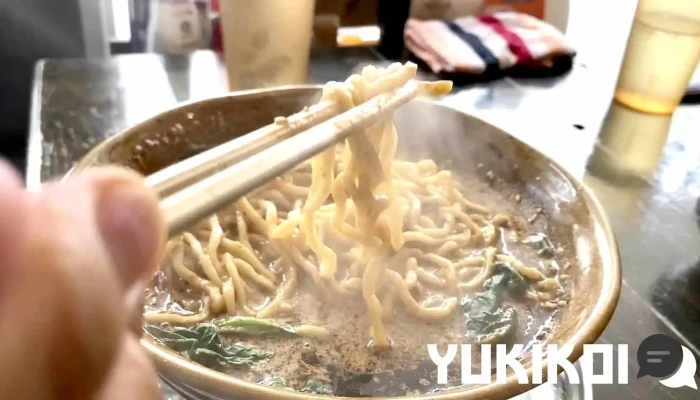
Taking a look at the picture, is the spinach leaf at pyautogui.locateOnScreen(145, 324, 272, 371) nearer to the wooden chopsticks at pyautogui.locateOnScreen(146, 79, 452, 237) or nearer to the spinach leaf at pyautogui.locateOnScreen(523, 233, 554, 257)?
the wooden chopsticks at pyautogui.locateOnScreen(146, 79, 452, 237)

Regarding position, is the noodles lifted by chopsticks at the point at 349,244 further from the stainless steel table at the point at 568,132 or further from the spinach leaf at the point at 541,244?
the stainless steel table at the point at 568,132

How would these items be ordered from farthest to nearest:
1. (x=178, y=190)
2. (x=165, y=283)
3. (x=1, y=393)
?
(x=165, y=283) < (x=178, y=190) < (x=1, y=393)

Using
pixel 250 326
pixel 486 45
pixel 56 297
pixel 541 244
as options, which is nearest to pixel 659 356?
pixel 541 244

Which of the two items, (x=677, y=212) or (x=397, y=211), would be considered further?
(x=677, y=212)

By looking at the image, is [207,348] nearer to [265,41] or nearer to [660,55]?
[265,41]

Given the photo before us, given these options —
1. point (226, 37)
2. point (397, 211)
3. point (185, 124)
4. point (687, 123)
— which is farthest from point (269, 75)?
point (687, 123)

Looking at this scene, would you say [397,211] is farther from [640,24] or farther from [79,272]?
[640,24]

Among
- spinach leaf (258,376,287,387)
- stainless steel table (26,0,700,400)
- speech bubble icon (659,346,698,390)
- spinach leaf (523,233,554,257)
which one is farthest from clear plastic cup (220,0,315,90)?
speech bubble icon (659,346,698,390)
